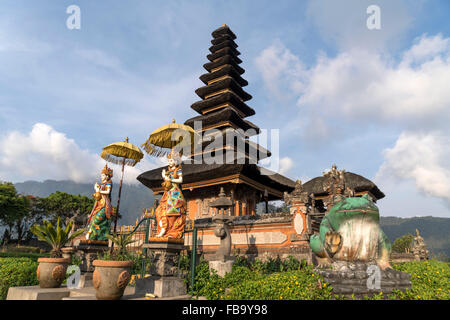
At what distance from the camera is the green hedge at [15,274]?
7449mm

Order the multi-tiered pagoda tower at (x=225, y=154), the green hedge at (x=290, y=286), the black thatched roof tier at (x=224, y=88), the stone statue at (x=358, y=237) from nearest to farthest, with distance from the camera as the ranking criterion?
1. the green hedge at (x=290, y=286)
2. the stone statue at (x=358, y=237)
3. the multi-tiered pagoda tower at (x=225, y=154)
4. the black thatched roof tier at (x=224, y=88)

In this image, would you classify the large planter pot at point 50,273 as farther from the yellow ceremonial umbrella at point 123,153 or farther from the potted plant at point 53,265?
the yellow ceremonial umbrella at point 123,153

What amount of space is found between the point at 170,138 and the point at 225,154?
813 cm

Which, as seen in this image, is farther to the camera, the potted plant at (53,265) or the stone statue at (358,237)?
the potted plant at (53,265)

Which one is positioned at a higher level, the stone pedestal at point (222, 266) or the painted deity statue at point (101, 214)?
the painted deity statue at point (101, 214)

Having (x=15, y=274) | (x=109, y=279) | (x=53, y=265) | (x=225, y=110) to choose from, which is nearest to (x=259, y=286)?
(x=109, y=279)

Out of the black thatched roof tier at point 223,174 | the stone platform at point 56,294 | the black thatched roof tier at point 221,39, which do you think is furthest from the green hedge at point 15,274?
the black thatched roof tier at point 221,39

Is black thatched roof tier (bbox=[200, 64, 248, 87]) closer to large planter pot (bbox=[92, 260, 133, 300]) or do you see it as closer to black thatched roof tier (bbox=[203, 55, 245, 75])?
black thatched roof tier (bbox=[203, 55, 245, 75])

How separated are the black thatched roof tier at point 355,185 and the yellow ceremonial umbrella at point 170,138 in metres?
13.9

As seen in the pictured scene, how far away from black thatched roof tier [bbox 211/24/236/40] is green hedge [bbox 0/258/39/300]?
2926 cm

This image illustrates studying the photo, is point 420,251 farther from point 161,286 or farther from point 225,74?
point 225,74

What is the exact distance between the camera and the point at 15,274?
7781 millimetres
